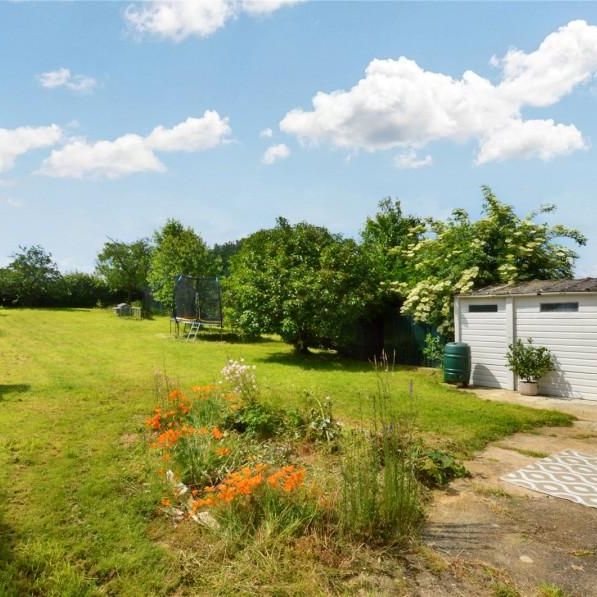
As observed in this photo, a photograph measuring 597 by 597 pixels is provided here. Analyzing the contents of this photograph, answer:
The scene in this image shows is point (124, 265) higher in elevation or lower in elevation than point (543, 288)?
higher

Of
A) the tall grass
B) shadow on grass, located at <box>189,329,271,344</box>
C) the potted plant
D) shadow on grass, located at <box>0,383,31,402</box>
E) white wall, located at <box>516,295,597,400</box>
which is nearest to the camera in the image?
the tall grass

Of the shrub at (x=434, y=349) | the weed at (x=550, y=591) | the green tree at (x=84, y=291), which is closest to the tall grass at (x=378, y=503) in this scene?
the weed at (x=550, y=591)

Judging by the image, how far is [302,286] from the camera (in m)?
11.2

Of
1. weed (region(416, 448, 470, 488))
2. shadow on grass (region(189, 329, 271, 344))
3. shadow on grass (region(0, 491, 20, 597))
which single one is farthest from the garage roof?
shadow on grass (region(189, 329, 271, 344))

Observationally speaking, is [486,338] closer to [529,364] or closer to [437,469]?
[529,364]

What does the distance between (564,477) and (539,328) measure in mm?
4942

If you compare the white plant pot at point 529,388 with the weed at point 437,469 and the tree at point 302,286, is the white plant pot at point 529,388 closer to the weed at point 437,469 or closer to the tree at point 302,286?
the tree at point 302,286

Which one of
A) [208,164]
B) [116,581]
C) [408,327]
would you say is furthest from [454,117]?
[116,581]

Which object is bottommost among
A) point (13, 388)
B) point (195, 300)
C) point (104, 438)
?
point (104, 438)

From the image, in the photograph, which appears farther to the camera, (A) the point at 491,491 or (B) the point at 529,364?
(B) the point at 529,364

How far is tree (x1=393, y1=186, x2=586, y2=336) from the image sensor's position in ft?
33.6

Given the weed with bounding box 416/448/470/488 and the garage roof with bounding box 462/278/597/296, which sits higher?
the garage roof with bounding box 462/278/597/296

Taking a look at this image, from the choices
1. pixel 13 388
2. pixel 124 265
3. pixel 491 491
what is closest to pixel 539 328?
pixel 491 491

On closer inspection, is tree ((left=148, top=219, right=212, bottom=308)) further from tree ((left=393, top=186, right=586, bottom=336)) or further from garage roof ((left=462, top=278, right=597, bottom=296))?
garage roof ((left=462, top=278, right=597, bottom=296))
